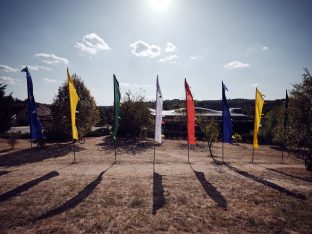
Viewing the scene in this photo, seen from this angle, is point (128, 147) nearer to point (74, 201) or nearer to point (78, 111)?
point (78, 111)

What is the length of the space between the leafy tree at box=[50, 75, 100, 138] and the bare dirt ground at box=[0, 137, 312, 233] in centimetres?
1008

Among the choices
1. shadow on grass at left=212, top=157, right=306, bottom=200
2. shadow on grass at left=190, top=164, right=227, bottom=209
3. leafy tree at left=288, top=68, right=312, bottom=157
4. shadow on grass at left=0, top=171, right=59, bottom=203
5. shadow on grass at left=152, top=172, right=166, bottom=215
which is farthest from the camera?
leafy tree at left=288, top=68, right=312, bottom=157

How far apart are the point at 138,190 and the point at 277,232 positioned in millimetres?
5332

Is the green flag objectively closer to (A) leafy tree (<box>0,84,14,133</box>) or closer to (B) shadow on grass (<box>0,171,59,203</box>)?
(B) shadow on grass (<box>0,171,59,203</box>)

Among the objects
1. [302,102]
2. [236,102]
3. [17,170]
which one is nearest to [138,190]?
[17,170]

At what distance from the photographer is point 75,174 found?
12000mm

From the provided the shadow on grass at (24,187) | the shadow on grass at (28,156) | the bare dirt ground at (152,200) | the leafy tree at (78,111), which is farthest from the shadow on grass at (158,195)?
the leafy tree at (78,111)

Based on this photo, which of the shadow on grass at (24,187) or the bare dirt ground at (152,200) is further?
the shadow on grass at (24,187)

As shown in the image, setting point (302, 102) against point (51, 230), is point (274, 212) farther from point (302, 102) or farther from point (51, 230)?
point (302, 102)

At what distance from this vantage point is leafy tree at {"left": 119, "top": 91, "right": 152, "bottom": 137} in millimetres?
29066

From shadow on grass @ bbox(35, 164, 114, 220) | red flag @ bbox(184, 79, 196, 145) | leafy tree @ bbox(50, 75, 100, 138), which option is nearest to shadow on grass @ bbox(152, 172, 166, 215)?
shadow on grass @ bbox(35, 164, 114, 220)

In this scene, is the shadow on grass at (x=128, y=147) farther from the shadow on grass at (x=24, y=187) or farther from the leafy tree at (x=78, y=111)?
the shadow on grass at (x=24, y=187)

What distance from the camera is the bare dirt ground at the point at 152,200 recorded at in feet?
21.5

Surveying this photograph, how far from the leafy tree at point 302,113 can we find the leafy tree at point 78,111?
62.7 ft
